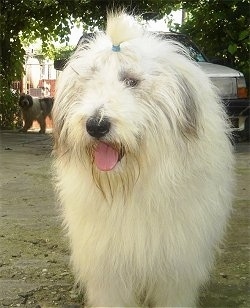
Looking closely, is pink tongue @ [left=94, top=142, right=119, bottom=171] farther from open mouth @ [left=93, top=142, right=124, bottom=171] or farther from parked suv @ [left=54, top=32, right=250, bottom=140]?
parked suv @ [left=54, top=32, right=250, bottom=140]

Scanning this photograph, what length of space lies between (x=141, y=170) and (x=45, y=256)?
4.51 feet

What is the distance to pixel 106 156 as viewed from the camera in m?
2.10

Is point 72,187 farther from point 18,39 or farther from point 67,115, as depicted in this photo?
point 18,39

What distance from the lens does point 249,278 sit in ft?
9.89

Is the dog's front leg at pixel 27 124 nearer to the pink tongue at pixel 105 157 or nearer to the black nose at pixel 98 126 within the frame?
the pink tongue at pixel 105 157

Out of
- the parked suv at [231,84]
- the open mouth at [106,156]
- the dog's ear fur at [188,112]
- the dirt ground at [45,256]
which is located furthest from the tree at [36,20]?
the open mouth at [106,156]

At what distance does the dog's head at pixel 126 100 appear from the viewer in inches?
79.9

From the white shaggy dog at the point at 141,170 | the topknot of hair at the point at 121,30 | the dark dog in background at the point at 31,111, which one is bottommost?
the dark dog in background at the point at 31,111

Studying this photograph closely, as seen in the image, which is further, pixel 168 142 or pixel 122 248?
pixel 122 248

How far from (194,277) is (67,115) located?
88 cm

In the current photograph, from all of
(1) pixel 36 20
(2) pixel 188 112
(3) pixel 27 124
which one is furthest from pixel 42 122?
(2) pixel 188 112

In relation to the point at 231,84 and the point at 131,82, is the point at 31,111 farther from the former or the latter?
the point at 131,82

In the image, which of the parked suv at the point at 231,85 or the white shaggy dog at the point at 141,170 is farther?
the parked suv at the point at 231,85

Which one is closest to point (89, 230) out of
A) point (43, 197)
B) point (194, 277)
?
point (194, 277)
